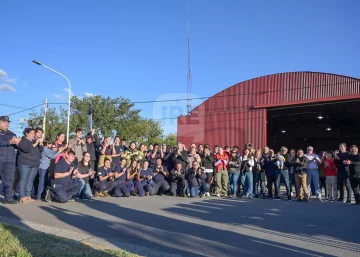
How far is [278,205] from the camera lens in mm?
9859

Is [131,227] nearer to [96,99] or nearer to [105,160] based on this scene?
[105,160]

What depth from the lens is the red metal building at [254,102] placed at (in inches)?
676

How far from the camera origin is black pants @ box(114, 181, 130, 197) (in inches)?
442

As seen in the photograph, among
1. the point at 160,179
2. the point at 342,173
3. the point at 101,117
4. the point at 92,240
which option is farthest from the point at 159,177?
the point at 101,117

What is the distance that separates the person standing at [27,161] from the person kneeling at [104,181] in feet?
7.39

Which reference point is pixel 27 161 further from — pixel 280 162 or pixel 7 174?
pixel 280 162

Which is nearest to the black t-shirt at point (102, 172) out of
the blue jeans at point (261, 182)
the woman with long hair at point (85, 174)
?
the woman with long hair at point (85, 174)

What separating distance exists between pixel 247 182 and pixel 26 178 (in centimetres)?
705

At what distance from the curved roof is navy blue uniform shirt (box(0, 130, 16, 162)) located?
13447 millimetres

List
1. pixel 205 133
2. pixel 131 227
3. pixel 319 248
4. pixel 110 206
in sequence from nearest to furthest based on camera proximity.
Result: pixel 319 248 < pixel 131 227 < pixel 110 206 < pixel 205 133

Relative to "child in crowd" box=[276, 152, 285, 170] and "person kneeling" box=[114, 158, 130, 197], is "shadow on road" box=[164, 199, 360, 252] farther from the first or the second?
"person kneeling" box=[114, 158, 130, 197]

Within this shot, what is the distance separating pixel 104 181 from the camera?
36.9 ft

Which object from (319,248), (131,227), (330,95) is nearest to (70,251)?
(131,227)

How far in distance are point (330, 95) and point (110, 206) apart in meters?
12.8
